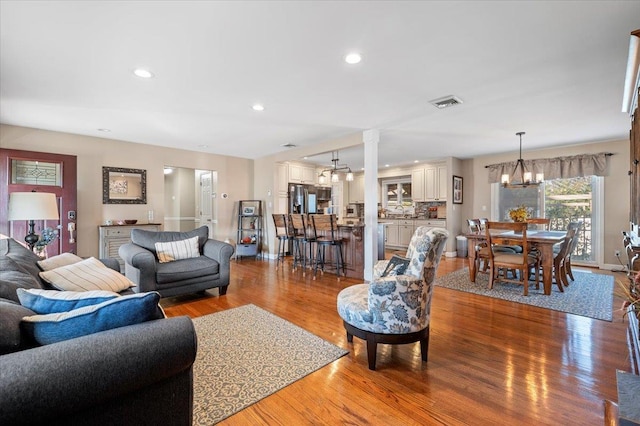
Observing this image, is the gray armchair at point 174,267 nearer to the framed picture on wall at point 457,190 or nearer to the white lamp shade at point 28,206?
the white lamp shade at point 28,206

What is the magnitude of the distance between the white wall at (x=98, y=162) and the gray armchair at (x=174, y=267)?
1.89 meters

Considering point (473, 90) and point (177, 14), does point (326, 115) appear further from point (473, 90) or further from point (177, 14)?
point (177, 14)

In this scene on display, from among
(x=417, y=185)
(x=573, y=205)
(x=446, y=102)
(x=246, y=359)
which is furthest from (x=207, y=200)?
(x=573, y=205)

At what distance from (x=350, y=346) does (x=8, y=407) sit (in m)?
2.08

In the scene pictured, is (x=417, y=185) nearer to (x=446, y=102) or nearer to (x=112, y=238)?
(x=446, y=102)

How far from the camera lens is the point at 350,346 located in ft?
8.02

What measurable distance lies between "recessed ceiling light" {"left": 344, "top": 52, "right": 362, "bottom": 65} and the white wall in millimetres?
4805

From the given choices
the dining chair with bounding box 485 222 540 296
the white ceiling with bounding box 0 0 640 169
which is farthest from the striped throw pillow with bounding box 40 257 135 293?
the dining chair with bounding box 485 222 540 296

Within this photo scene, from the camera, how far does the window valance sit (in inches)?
216

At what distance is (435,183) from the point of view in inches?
294

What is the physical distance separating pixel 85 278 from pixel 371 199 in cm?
357

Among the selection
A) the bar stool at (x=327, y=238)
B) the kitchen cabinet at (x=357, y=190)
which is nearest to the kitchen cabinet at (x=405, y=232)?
the kitchen cabinet at (x=357, y=190)

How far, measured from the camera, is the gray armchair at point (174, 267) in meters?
3.31

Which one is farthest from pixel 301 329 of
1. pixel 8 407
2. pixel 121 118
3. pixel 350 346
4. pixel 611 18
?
pixel 121 118
